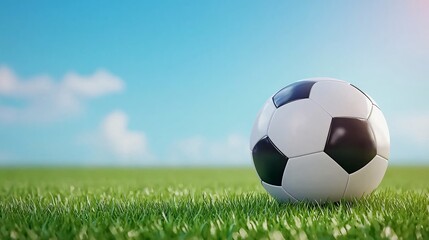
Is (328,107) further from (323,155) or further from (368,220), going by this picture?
(368,220)

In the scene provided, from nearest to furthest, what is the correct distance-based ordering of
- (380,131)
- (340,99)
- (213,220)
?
(213,220) → (340,99) → (380,131)

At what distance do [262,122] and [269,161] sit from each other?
0.41m

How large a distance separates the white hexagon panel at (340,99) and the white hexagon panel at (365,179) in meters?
0.50

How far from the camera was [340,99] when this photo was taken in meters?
4.68

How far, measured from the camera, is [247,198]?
5562 millimetres

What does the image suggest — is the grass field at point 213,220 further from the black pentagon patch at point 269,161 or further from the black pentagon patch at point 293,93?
the black pentagon patch at point 293,93

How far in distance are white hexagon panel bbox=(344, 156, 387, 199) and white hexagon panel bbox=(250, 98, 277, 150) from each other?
3.17ft

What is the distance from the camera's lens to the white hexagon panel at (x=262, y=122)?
4762 mm

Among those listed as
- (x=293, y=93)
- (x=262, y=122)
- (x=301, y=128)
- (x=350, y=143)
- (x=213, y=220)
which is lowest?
(x=213, y=220)

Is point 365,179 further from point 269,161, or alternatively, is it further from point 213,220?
point 213,220

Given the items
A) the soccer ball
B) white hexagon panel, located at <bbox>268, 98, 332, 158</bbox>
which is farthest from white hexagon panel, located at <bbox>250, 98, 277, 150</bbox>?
white hexagon panel, located at <bbox>268, 98, 332, 158</bbox>

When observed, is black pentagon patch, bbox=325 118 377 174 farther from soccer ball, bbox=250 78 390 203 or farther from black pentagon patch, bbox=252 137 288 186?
→ black pentagon patch, bbox=252 137 288 186

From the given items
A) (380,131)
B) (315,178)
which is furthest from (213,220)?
(380,131)

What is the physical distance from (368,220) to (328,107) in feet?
3.84
